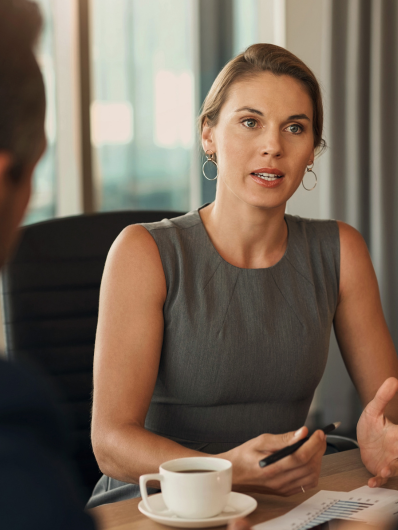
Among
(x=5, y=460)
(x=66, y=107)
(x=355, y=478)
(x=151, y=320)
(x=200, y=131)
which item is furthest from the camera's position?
(x=66, y=107)

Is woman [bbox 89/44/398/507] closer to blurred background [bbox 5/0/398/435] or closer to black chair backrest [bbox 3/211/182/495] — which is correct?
black chair backrest [bbox 3/211/182/495]

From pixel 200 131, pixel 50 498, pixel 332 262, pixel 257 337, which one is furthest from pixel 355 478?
pixel 200 131

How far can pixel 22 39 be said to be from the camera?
389 mm

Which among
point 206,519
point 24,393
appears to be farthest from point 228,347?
point 24,393

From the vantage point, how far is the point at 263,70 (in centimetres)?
137

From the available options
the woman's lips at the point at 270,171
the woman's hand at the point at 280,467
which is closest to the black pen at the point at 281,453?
the woman's hand at the point at 280,467

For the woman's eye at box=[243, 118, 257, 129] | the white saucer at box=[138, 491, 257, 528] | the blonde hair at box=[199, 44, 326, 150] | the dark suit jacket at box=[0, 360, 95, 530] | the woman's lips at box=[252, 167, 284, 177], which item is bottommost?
the white saucer at box=[138, 491, 257, 528]

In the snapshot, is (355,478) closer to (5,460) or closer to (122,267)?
(122,267)

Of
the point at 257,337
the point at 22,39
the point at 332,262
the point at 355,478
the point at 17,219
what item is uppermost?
the point at 22,39

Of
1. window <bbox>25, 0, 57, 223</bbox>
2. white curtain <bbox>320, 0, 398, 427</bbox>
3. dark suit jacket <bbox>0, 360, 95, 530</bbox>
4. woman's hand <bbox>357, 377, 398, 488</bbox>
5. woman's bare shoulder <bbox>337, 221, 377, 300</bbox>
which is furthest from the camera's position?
white curtain <bbox>320, 0, 398, 427</bbox>

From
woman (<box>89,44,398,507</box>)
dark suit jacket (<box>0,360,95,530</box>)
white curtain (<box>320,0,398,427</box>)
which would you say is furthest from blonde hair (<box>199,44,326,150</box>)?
white curtain (<box>320,0,398,427</box>)

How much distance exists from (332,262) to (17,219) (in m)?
1.14

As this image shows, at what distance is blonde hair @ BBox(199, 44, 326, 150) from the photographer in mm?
1370

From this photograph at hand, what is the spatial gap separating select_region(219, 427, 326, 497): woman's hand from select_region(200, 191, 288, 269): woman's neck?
56 cm
